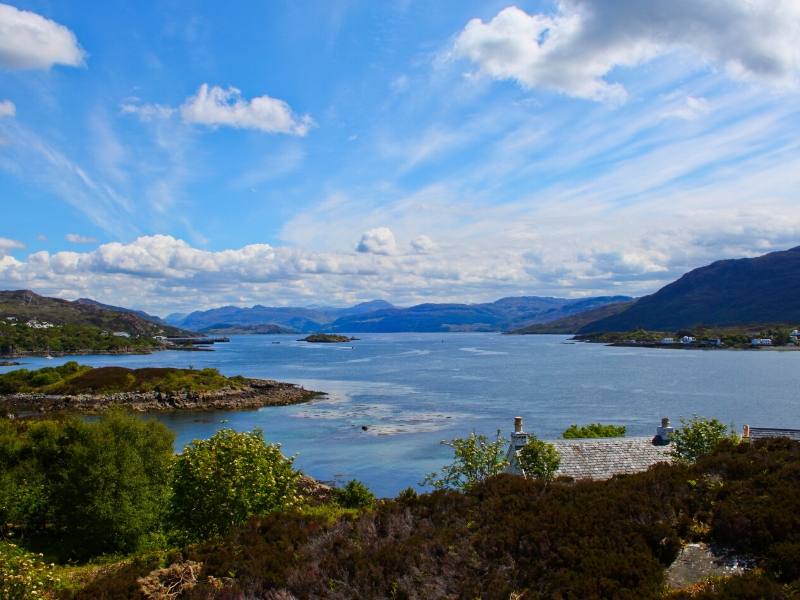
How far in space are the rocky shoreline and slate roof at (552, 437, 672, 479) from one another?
6222 cm

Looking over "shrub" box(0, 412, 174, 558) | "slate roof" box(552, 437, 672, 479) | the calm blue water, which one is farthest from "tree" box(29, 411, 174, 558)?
"slate roof" box(552, 437, 672, 479)

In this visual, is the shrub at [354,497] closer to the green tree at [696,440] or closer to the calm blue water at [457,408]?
the calm blue water at [457,408]

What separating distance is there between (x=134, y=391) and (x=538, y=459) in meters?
78.8

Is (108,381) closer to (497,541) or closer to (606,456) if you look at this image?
(606,456)

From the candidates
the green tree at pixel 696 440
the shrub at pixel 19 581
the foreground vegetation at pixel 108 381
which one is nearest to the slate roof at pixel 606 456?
the green tree at pixel 696 440

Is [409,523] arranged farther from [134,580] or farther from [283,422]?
[283,422]

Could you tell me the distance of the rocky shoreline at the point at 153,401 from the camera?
80375 mm

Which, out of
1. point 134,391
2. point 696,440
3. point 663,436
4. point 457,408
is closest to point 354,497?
point 663,436

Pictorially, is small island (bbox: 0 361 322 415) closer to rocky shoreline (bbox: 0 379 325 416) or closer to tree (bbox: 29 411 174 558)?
rocky shoreline (bbox: 0 379 325 416)

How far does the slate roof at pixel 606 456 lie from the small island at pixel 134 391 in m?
62.5

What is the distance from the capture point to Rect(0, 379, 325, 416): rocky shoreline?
8038 centimetres

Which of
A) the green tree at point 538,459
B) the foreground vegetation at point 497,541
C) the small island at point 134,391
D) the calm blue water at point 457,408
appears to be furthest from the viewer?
the small island at point 134,391

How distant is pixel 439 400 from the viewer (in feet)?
279

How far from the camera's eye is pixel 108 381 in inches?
3701
